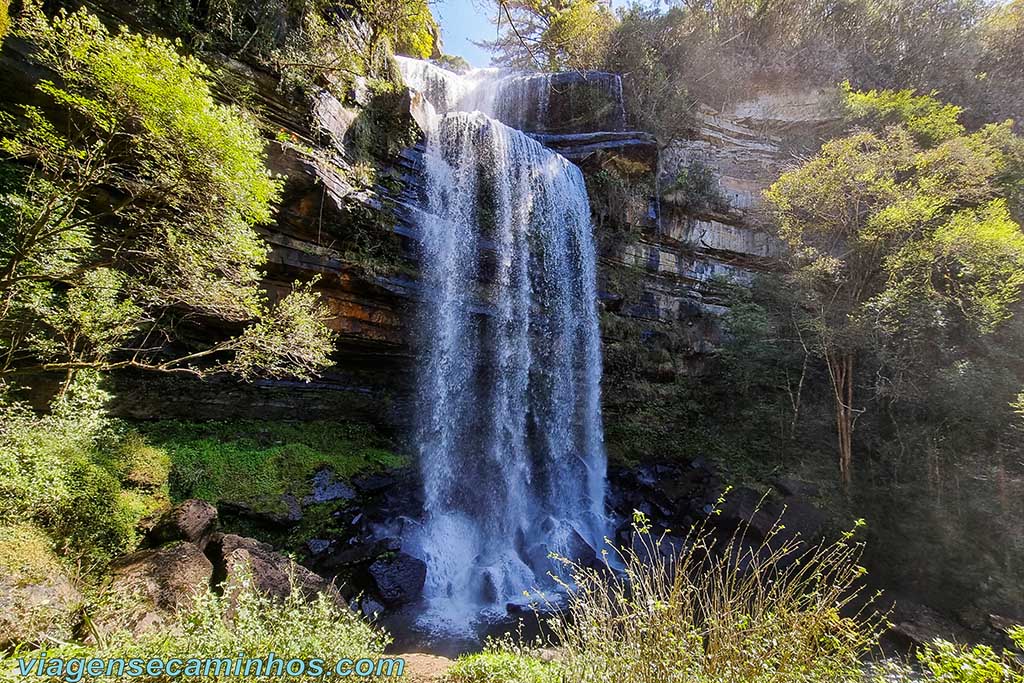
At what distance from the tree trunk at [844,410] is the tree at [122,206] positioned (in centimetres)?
1148

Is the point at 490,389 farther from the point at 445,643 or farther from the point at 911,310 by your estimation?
the point at 911,310

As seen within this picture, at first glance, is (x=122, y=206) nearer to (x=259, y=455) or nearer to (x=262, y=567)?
(x=262, y=567)

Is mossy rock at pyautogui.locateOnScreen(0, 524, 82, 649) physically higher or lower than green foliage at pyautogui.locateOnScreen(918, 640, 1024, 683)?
lower

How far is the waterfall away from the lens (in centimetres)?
977

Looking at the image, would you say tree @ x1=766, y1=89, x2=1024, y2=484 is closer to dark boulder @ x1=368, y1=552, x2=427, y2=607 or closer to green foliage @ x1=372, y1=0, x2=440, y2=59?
dark boulder @ x1=368, y1=552, x2=427, y2=607

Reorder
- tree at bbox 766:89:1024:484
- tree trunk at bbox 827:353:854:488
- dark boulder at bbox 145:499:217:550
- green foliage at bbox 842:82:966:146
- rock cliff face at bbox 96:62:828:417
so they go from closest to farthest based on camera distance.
Result: dark boulder at bbox 145:499:217:550 < rock cliff face at bbox 96:62:828:417 < tree at bbox 766:89:1024:484 < tree trunk at bbox 827:353:854:488 < green foliage at bbox 842:82:966:146


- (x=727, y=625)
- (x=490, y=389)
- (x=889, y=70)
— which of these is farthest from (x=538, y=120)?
(x=727, y=625)

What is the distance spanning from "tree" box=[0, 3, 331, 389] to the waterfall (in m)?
4.93

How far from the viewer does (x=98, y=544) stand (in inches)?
196

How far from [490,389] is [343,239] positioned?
4.95m

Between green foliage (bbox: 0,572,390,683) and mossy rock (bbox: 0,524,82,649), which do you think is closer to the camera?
green foliage (bbox: 0,572,390,683)

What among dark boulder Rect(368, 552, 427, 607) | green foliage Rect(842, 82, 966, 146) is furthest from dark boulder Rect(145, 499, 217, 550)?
green foliage Rect(842, 82, 966, 146)

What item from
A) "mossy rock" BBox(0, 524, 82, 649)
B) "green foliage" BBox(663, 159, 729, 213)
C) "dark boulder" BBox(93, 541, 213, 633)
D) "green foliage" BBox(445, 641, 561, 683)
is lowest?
"green foliage" BBox(445, 641, 561, 683)

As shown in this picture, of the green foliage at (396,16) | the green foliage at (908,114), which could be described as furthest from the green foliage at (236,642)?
the green foliage at (908,114)
